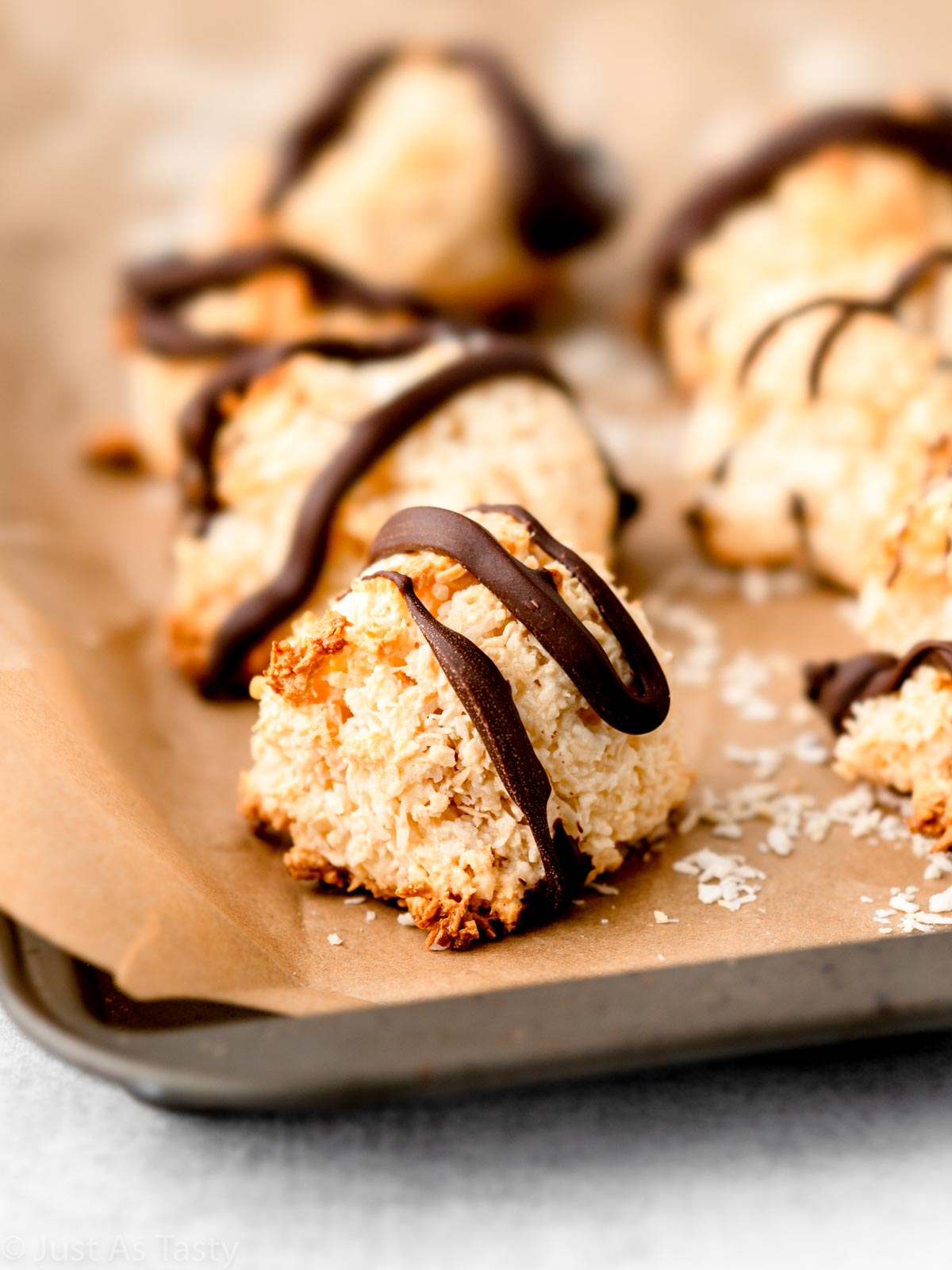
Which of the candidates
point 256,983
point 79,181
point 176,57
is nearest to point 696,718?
point 256,983

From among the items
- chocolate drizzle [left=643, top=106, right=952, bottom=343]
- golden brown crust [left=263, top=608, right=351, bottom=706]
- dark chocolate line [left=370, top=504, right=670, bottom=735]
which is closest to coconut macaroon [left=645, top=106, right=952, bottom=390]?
chocolate drizzle [left=643, top=106, right=952, bottom=343]

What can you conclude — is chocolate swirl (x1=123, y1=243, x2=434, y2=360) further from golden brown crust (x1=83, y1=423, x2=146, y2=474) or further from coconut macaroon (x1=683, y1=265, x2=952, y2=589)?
coconut macaroon (x1=683, y1=265, x2=952, y2=589)

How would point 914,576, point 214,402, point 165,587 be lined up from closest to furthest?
point 914,576
point 214,402
point 165,587

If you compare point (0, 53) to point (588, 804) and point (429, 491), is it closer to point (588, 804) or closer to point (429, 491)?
point (429, 491)

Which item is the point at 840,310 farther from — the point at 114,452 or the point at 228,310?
the point at 114,452

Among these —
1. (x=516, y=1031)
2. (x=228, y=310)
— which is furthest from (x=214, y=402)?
(x=516, y=1031)

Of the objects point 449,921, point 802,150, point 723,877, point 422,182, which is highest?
point 422,182

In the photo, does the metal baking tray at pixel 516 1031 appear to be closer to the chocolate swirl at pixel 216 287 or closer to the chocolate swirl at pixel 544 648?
the chocolate swirl at pixel 544 648
